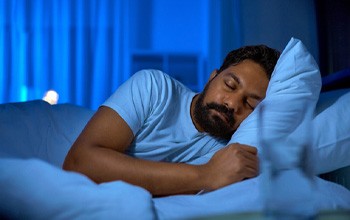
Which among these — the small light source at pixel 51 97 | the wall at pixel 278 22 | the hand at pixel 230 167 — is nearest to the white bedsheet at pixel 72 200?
the hand at pixel 230 167

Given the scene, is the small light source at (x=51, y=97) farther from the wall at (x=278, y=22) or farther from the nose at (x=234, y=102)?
the nose at (x=234, y=102)

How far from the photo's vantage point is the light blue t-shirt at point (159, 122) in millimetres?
1222

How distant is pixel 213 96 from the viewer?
1322mm

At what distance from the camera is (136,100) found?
1.22m

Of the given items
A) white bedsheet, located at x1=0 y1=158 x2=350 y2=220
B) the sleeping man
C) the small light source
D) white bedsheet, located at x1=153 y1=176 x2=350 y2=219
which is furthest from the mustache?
the small light source

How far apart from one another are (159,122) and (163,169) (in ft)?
0.91

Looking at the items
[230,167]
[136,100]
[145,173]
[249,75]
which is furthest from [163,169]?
[249,75]

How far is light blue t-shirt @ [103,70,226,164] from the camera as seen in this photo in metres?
1.22

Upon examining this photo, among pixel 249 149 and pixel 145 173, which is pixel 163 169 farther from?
pixel 249 149

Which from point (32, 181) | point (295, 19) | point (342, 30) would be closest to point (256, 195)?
point (32, 181)

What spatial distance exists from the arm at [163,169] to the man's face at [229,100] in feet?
0.75

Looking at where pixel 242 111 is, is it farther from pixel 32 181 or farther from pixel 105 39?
pixel 105 39

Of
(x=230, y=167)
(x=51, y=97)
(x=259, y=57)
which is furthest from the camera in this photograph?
(x=51, y=97)

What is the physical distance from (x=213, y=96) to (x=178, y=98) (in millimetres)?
133
